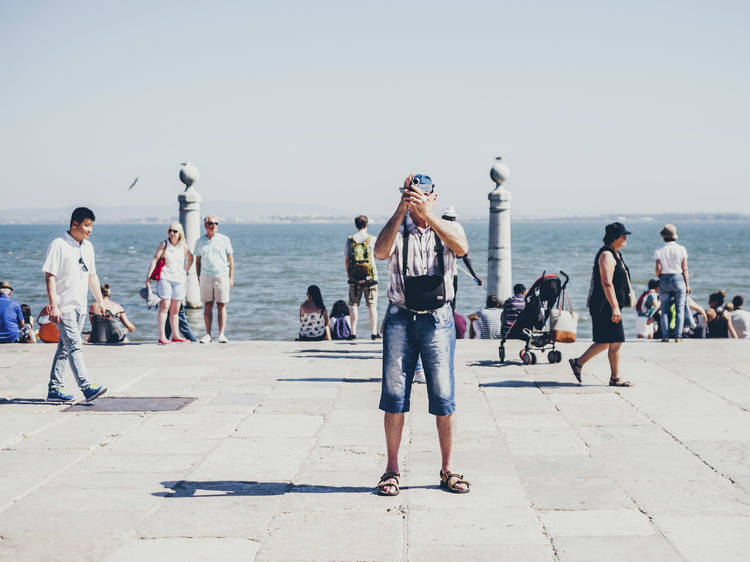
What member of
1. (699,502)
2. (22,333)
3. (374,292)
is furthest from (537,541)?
(22,333)

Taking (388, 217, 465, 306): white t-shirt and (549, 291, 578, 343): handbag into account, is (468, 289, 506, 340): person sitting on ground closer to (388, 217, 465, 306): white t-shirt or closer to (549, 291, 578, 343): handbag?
(549, 291, 578, 343): handbag

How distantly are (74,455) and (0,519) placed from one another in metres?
1.34

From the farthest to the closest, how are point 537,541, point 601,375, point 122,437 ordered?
point 601,375 → point 122,437 → point 537,541

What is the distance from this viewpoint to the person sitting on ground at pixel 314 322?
12.7 meters

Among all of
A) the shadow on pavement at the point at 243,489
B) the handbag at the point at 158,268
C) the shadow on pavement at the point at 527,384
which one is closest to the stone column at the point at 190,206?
the handbag at the point at 158,268

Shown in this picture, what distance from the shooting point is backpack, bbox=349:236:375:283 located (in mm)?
11438

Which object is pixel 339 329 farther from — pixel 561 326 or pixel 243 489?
pixel 243 489

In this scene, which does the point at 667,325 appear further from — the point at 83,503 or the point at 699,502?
the point at 83,503

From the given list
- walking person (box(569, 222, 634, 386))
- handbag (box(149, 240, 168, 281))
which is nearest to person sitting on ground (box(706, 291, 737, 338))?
walking person (box(569, 222, 634, 386))

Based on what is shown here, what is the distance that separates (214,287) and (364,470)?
262 inches

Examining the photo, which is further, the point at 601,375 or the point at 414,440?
the point at 601,375

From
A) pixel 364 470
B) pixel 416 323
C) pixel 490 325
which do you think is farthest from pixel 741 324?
pixel 416 323

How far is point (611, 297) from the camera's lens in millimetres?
8430

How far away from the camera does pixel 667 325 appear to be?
472 inches
